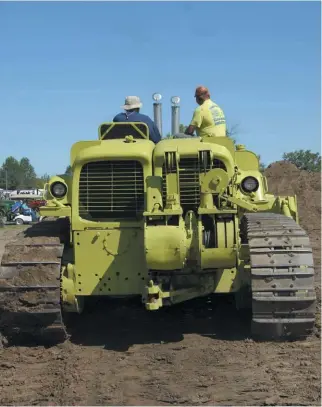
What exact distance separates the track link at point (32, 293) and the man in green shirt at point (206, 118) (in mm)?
2790

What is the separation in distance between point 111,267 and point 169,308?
5.15 ft

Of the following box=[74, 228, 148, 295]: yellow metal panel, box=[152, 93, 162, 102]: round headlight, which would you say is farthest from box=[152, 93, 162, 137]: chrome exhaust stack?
box=[74, 228, 148, 295]: yellow metal panel

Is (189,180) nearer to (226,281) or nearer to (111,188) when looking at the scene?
(111,188)

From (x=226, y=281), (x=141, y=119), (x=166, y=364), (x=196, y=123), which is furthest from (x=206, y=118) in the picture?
(x=166, y=364)

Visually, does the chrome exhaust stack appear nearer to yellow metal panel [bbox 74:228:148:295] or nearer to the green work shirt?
the green work shirt

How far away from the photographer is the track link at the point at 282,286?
604 centimetres

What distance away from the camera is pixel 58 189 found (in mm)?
7262

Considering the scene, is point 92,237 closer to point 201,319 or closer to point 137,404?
point 201,319

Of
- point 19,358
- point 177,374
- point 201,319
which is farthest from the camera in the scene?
point 201,319

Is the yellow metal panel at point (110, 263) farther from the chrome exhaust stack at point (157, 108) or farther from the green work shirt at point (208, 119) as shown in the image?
the chrome exhaust stack at point (157, 108)

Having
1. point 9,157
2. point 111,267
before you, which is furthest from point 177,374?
point 9,157

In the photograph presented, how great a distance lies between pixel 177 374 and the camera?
218 inches

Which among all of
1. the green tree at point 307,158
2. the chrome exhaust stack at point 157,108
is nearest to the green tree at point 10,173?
the green tree at point 307,158

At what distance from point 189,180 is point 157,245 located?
104 cm
